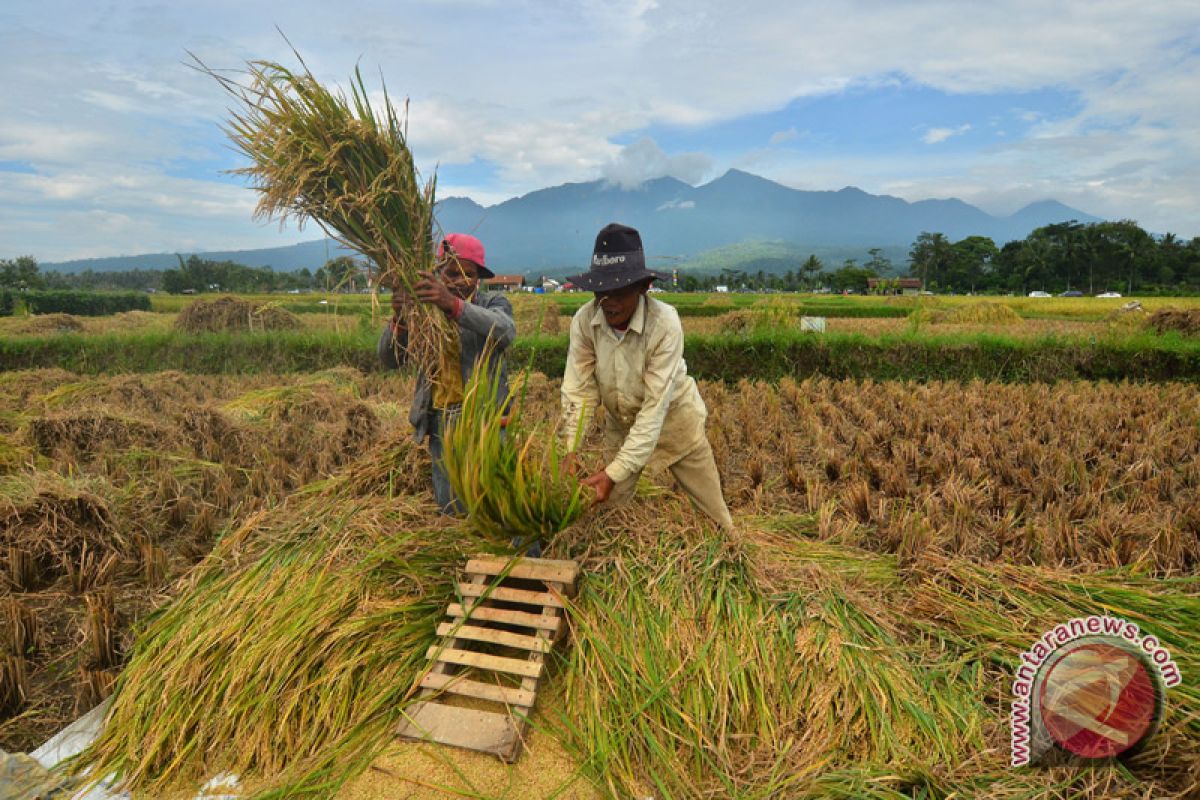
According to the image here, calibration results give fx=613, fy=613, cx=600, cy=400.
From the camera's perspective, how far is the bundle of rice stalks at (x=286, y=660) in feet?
6.81

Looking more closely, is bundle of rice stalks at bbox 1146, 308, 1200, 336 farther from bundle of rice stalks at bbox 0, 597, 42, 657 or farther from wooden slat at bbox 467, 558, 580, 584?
bundle of rice stalks at bbox 0, 597, 42, 657

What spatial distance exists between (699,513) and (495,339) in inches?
50.2

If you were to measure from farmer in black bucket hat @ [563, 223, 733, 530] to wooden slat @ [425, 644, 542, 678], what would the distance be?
26.4 inches

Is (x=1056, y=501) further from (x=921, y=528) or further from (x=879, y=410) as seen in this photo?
(x=879, y=410)

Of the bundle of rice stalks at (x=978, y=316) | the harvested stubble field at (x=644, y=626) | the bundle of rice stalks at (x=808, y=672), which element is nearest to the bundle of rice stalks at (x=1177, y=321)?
the bundle of rice stalks at (x=978, y=316)

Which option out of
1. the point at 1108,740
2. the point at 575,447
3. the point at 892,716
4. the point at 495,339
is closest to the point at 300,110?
the point at 495,339

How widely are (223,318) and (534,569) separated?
13992 mm

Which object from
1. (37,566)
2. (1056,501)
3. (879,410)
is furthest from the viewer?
(879,410)

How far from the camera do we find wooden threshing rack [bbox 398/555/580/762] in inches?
81.2

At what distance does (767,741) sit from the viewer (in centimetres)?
201

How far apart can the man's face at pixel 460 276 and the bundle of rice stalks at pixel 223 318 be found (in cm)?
1209

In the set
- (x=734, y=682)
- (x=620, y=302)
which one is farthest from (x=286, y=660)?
(x=620, y=302)

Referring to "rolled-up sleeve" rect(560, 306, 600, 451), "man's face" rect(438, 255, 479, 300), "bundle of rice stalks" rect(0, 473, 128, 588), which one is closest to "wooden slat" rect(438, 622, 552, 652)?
"rolled-up sleeve" rect(560, 306, 600, 451)

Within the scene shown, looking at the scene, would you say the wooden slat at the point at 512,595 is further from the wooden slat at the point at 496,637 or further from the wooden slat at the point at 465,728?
the wooden slat at the point at 465,728
